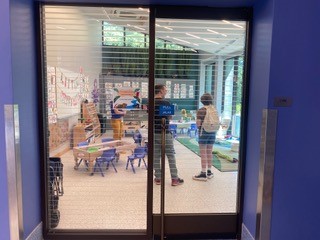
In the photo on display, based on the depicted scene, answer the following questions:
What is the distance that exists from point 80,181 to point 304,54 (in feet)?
10.2

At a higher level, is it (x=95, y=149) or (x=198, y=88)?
(x=198, y=88)

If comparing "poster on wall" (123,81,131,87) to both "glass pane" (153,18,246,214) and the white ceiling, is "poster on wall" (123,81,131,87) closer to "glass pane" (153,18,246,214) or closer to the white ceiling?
"glass pane" (153,18,246,214)

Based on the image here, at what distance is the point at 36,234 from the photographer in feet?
7.79

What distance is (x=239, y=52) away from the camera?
2521 millimetres

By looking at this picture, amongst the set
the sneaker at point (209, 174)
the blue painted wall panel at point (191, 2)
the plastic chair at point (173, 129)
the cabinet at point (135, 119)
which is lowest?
the sneaker at point (209, 174)

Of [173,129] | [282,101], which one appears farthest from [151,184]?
[282,101]

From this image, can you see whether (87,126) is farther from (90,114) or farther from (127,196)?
(127,196)

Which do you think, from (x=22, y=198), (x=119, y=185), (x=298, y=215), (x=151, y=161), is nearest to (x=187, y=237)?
(x=151, y=161)

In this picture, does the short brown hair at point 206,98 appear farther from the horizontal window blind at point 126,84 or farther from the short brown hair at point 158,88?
the short brown hair at point 158,88

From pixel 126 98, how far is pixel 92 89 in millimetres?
374

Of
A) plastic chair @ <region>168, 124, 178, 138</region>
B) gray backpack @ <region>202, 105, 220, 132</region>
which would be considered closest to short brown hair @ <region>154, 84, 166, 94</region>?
plastic chair @ <region>168, 124, 178, 138</region>

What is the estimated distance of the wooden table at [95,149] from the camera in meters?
2.94

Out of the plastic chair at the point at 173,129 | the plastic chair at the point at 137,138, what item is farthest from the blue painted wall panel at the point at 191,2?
the plastic chair at the point at 137,138

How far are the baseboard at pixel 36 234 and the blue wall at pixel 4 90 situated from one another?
0.86 ft
